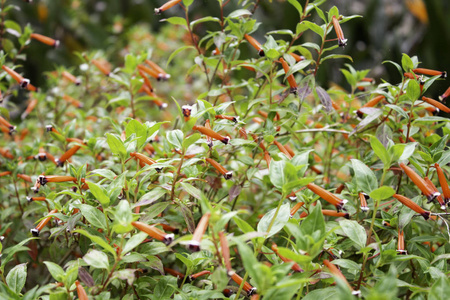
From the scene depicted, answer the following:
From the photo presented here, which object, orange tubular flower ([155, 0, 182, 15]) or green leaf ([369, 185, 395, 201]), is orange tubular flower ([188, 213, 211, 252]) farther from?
orange tubular flower ([155, 0, 182, 15])

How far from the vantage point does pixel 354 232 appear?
1.02 m

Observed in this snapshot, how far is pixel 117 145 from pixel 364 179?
636 mm

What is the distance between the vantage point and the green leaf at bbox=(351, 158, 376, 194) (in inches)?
41.1

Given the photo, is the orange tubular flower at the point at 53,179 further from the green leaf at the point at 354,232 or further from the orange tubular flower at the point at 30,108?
the orange tubular flower at the point at 30,108

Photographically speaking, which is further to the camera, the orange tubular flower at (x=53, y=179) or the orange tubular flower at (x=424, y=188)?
the orange tubular flower at (x=53, y=179)

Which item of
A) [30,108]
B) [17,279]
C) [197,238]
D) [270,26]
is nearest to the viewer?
[197,238]

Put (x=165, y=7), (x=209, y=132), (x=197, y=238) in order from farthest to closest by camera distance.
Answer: (x=165, y=7), (x=209, y=132), (x=197, y=238)

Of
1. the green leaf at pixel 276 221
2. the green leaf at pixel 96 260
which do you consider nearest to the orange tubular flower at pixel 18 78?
the green leaf at pixel 96 260

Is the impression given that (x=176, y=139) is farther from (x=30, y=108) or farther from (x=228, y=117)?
(x=30, y=108)

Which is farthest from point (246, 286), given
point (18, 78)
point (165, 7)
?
point (18, 78)

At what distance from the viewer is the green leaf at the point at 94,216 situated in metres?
0.99

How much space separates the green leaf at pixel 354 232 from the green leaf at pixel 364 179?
9 cm

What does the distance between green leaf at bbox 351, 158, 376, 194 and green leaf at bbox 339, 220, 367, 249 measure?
0.09 m

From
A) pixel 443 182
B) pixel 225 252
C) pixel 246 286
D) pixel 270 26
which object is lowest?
pixel 270 26
